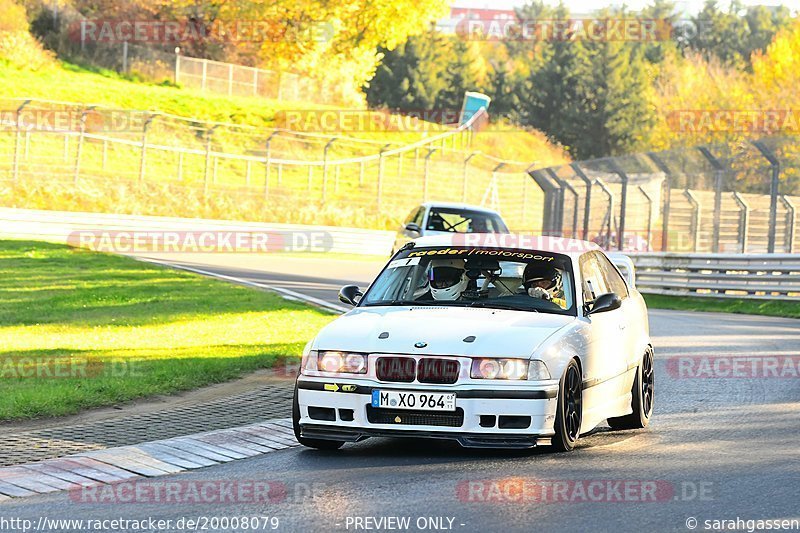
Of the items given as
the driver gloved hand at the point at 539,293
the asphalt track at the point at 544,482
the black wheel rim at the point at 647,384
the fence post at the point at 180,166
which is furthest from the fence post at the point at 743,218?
the fence post at the point at 180,166

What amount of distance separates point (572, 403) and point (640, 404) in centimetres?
154

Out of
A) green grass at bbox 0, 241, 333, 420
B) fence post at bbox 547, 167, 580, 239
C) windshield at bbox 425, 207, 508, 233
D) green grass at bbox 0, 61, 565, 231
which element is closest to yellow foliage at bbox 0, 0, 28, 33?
green grass at bbox 0, 61, 565, 231

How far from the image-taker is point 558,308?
9430 millimetres

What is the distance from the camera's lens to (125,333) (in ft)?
49.7

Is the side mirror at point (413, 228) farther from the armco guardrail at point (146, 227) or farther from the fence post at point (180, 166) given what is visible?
the fence post at point (180, 166)

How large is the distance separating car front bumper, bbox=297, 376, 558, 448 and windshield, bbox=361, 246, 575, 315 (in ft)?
4.01

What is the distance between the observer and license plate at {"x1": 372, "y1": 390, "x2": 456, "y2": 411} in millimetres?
8266

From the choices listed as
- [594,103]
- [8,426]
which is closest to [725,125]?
[594,103]

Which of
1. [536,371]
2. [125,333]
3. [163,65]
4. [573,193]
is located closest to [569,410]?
[536,371]

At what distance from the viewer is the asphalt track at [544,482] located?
6.72 meters

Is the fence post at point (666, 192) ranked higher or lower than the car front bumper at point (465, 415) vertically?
higher

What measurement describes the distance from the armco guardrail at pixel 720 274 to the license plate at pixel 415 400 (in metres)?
17.0

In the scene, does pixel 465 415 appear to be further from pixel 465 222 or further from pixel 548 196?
pixel 548 196

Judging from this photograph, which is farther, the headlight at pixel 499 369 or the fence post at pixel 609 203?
the fence post at pixel 609 203
